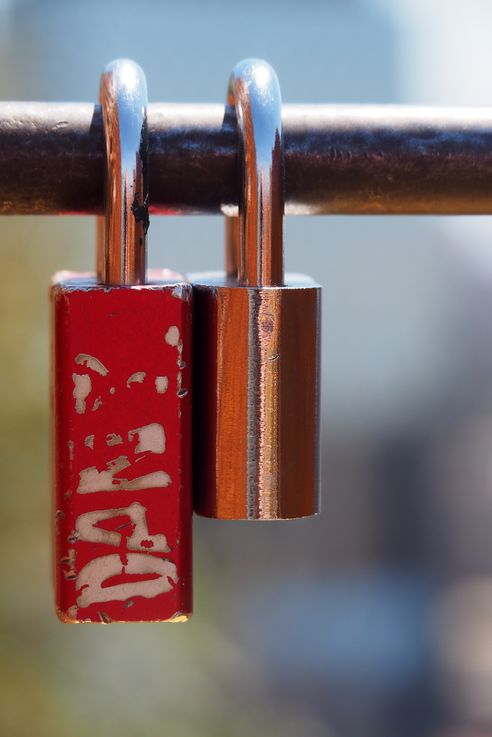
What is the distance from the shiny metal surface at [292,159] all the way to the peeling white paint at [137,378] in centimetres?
7

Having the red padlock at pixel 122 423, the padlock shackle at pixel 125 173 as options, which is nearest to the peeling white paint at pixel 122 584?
the red padlock at pixel 122 423

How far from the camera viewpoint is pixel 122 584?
1.36 ft

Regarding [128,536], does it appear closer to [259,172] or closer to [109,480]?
[109,480]

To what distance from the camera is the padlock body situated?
403 mm

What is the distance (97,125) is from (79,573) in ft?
0.54

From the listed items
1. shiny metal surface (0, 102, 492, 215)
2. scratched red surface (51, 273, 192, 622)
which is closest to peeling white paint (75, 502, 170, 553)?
scratched red surface (51, 273, 192, 622)

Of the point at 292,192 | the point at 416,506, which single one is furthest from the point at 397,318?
the point at 292,192

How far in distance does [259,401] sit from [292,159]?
9cm

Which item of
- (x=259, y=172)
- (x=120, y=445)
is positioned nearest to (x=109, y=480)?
(x=120, y=445)

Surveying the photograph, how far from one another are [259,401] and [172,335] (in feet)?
0.13

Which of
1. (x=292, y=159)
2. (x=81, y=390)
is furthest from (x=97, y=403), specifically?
(x=292, y=159)

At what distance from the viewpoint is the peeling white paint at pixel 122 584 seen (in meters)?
0.41

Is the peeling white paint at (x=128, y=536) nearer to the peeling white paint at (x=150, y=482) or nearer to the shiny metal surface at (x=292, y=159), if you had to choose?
the peeling white paint at (x=150, y=482)

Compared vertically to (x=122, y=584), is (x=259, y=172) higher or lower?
higher
